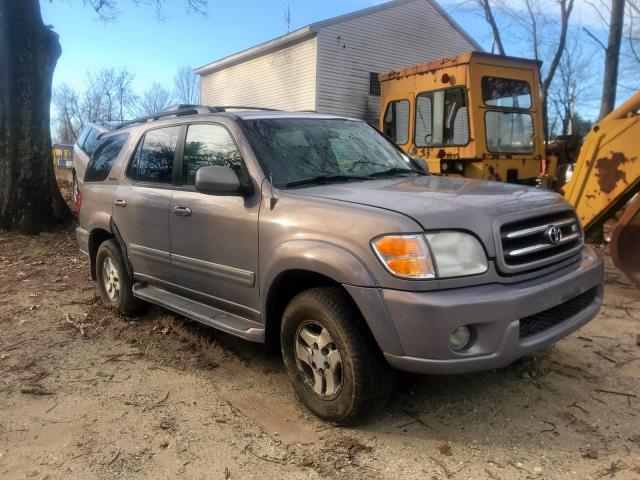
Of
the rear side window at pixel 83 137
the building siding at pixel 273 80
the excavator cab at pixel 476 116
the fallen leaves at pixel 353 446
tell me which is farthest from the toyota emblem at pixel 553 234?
the building siding at pixel 273 80

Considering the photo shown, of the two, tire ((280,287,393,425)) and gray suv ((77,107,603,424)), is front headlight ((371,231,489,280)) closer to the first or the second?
gray suv ((77,107,603,424))

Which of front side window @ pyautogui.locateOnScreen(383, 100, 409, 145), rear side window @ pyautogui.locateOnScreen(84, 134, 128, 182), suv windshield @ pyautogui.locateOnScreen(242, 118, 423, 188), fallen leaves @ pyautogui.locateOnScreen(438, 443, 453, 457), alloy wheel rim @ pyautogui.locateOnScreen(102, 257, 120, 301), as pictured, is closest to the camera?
fallen leaves @ pyautogui.locateOnScreen(438, 443, 453, 457)

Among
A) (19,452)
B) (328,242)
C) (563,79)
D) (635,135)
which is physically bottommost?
(19,452)

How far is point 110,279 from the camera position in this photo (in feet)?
17.8

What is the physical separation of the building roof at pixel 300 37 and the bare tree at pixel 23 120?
1022 cm

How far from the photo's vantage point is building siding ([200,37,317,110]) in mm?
18328

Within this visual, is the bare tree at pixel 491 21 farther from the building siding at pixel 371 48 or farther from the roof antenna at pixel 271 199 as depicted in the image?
the roof antenna at pixel 271 199

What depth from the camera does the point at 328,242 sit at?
3.00 meters

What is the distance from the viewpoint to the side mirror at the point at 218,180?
3.46m

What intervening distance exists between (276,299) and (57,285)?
409 centimetres

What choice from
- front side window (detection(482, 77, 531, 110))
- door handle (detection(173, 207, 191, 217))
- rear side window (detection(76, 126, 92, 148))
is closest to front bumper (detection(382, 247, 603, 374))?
door handle (detection(173, 207, 191, 217))

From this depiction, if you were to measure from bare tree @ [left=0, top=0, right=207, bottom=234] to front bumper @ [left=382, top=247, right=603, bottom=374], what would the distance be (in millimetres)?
8013

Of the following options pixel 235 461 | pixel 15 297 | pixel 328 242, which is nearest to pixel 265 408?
pixel 235 461

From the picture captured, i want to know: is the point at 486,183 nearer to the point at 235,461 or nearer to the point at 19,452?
the point at 235,461
